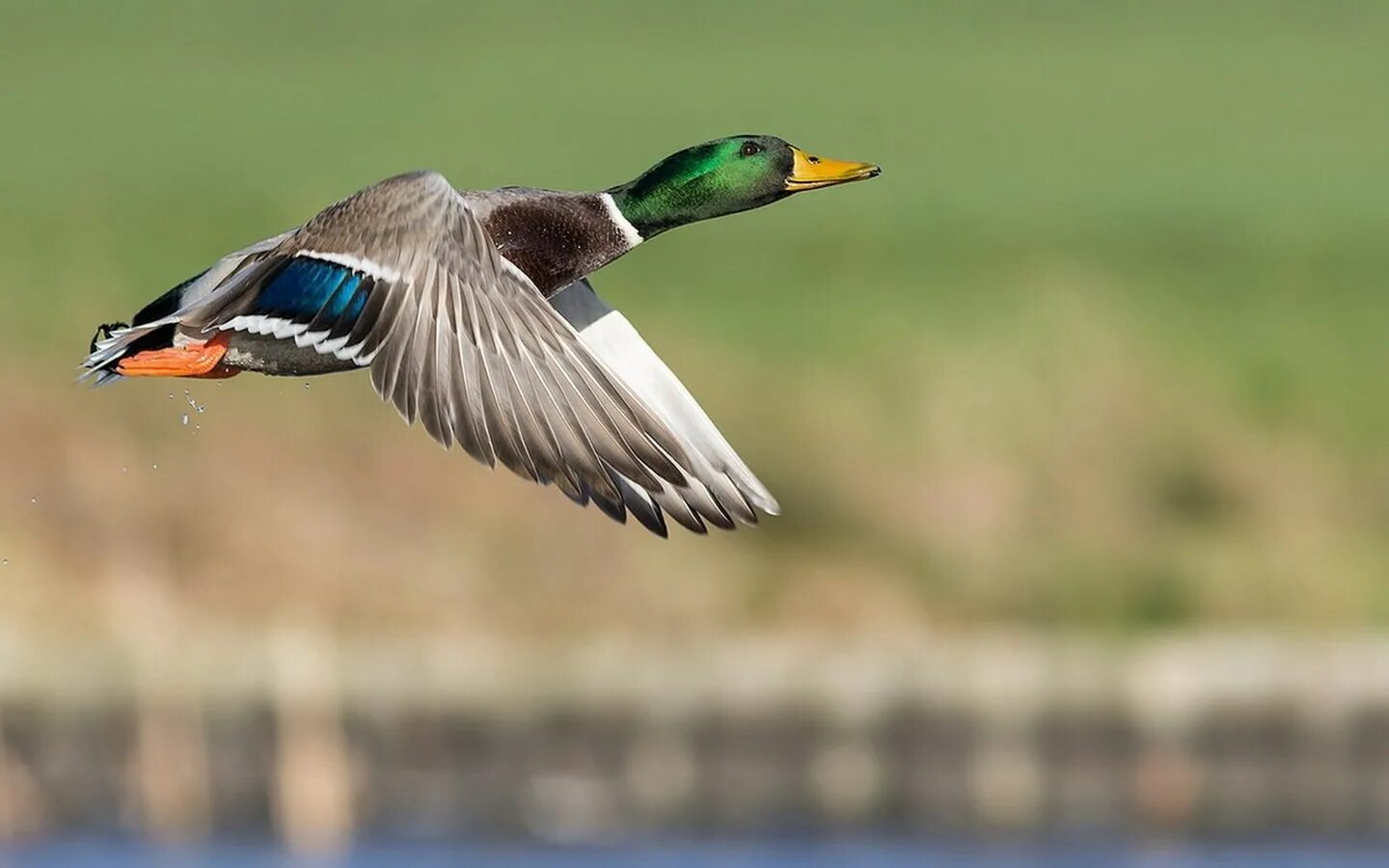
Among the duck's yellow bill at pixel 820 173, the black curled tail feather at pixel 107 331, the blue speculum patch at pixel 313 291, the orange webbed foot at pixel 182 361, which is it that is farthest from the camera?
the duck's yellow bill at pixel 820 173

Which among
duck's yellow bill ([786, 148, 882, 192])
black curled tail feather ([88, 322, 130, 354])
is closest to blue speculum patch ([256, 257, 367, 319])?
black curled tail feather ([88, 322, 130, 354])

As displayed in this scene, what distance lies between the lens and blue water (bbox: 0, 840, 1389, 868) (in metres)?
14.7

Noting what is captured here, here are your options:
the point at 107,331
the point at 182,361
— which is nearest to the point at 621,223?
the point at 182,361

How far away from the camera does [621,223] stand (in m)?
5.96

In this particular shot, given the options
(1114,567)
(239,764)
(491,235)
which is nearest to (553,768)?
(239,764)

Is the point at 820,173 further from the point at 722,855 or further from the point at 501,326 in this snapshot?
the point at 722,855

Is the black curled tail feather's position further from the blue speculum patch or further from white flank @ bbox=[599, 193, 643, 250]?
white flank @ bbox=[599, 193, 643, 250]

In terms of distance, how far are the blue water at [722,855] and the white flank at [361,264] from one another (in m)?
9.51

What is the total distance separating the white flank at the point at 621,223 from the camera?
19.5ft

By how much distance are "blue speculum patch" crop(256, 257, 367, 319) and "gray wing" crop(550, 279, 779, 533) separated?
471mm

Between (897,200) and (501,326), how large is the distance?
1755 centimetres

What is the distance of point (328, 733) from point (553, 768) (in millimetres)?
1158

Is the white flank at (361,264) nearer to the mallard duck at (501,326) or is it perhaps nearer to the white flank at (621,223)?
the mallard duck at (501,326)

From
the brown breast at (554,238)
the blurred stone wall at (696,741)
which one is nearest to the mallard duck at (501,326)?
the brown breast at (554,238)
